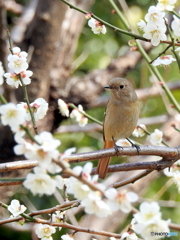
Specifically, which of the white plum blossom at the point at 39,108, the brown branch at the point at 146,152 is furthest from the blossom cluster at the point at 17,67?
the brown branch at the point at 146,152

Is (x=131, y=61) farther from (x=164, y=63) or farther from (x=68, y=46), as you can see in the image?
(x=164, y=63)

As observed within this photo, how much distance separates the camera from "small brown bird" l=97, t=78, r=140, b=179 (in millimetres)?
3385

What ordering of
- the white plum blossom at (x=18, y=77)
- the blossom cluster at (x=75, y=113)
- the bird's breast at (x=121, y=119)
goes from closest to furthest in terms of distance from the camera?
the white plum blossom at (x=18, y=77) < the blossom cluster at (x=75, y=113) < the bird's breast at (x=121, y=119)

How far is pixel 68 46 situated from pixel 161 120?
1.36m

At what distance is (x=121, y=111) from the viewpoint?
3.44 meters

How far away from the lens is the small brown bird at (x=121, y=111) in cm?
338

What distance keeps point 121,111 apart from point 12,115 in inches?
81.9

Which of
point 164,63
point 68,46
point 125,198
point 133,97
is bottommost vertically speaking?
point 125,198

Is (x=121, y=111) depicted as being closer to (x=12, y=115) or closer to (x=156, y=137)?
(x=156, y=137)

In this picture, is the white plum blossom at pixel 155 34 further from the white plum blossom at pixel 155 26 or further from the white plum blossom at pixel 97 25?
the white plum blossom at pixel 97 25

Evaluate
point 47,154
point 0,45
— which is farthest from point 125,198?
point 0,45

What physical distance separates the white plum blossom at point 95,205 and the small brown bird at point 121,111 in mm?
1915

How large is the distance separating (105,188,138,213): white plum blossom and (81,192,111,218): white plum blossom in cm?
4

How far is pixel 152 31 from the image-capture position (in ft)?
7.12
